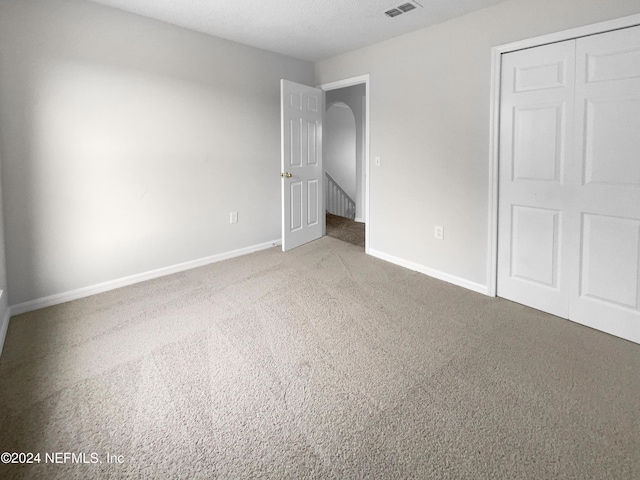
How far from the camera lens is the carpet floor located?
4.50ft

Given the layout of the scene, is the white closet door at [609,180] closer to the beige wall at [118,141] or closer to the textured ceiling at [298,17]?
the textured ceiling at [298,17]

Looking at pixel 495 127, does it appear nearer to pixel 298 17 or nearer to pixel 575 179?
pixel 575 179

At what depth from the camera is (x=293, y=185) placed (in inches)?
169

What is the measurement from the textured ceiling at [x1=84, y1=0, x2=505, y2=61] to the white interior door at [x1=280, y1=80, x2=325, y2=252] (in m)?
0.60

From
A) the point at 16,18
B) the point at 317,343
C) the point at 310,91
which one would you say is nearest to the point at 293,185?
the point at 310,91

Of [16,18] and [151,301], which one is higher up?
[16,18]

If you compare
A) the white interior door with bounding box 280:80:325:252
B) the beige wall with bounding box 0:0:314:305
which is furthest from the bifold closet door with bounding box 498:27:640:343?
the beige wall with bounding box 0:0:314:305

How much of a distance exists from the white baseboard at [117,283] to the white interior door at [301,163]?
565mm

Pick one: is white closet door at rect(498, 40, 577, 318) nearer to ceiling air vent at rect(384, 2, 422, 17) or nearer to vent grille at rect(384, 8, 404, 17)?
ceiling air vent at rect(384, 2, 422, 17)

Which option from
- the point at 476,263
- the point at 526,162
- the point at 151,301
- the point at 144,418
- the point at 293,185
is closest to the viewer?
the point at 144,418

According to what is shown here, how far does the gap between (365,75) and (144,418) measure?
378 cm

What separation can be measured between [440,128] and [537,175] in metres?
0.98

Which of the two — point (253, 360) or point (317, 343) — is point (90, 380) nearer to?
point (253, 360)

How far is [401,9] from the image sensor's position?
2932 mm
